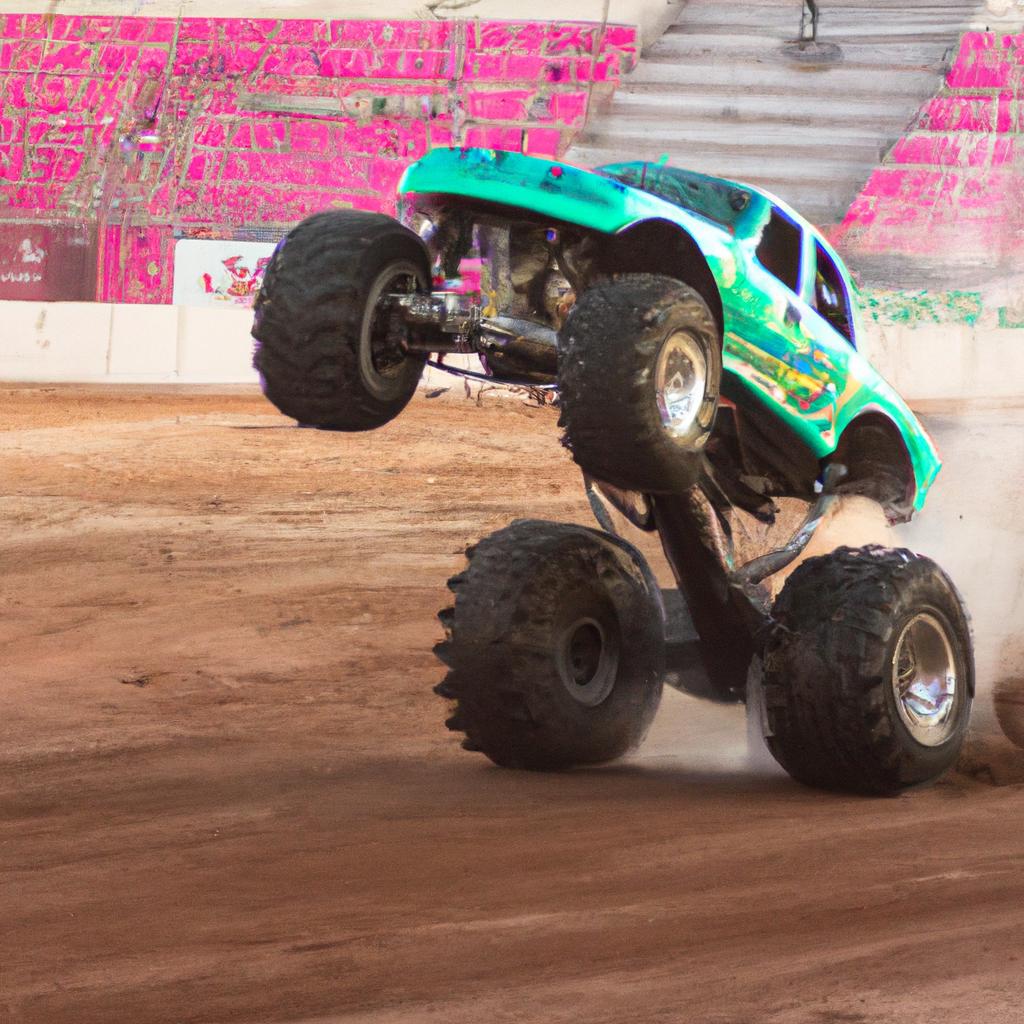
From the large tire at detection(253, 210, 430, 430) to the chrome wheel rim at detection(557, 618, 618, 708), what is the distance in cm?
128

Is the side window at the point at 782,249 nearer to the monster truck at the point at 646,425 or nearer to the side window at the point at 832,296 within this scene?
the monster truck at the point at 646,425

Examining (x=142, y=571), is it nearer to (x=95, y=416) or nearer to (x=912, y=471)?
(x=912, y=471)

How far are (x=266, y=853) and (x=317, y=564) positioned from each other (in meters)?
6.64

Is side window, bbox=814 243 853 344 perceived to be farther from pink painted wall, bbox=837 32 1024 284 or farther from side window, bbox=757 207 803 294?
pink painted wall, bbox=837 32 1024 284

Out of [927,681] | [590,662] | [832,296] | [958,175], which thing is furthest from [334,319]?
[958,175]

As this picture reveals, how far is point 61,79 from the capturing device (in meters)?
24.3

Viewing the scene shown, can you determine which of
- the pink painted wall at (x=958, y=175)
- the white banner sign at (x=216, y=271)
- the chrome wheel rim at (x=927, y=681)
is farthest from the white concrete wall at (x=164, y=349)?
the chrome wheel rim at (x=927, y=681)

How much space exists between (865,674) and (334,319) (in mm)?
2096

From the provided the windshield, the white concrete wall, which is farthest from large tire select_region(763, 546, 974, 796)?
the white concrete wall

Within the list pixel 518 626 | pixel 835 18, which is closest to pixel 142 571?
pixel 518 626

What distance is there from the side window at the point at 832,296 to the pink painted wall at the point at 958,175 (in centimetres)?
1769

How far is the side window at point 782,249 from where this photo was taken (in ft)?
18.8

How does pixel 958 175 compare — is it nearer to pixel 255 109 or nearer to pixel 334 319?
pixel 255 109

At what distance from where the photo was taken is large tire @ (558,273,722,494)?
4586 millimetres
